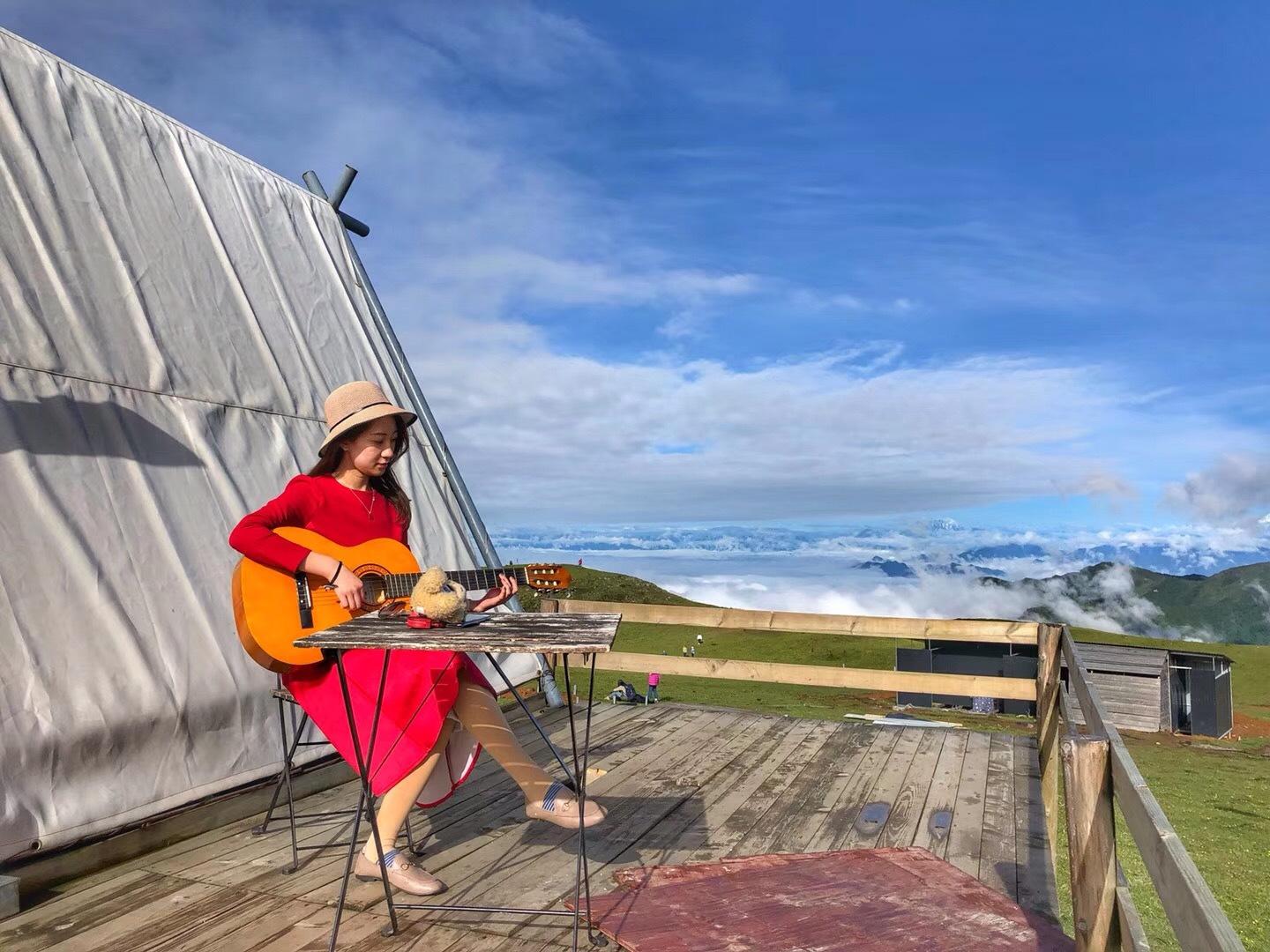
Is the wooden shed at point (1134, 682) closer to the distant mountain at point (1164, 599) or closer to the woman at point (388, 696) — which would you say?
the woman at point (388, 696)

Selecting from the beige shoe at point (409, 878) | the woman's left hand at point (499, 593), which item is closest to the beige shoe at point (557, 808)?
the beige shoe at point (409, 878)

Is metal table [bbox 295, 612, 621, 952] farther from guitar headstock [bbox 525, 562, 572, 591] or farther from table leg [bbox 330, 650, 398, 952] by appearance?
guitar headstock [bbox 525, 562, 572, 591]

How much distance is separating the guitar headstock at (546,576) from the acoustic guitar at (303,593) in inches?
4.4

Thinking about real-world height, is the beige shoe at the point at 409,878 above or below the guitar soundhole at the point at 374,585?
below

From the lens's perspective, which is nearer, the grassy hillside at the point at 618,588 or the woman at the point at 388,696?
the woman at the point at 388,696

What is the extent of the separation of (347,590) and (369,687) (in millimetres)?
354

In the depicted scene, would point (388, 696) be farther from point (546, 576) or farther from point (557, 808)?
point (546, 576)

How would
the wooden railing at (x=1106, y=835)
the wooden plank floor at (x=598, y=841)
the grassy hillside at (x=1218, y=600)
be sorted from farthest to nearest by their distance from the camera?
the grassy hillside at (x=1218, y=600)
the wooden plank floor at (x=598, y=841)
the wooden railing at (x=1106, y=835)

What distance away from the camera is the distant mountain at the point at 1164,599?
109688mm

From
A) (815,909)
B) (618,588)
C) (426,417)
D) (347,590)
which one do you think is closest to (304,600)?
(347,590)

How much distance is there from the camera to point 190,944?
2.85m

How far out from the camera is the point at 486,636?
8.50ft

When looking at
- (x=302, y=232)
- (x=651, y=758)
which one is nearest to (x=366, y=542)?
(x=651, y=758)

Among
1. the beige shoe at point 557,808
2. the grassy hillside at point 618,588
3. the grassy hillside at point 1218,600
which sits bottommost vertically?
the grassy hillside at point 1218,600
